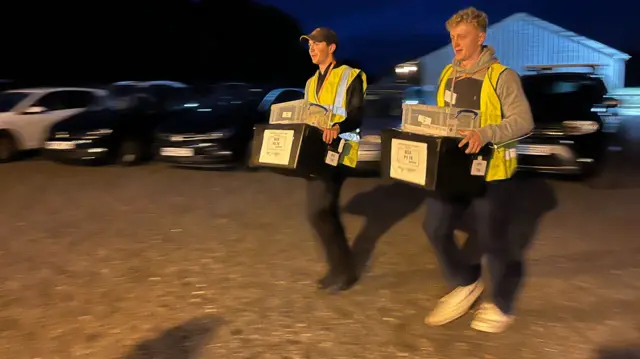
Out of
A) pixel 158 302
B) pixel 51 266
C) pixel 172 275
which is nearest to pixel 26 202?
pixel 51 266

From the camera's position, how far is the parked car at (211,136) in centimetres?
1084

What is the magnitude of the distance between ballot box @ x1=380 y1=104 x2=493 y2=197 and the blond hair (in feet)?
1.63

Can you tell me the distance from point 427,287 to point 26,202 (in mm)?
5852

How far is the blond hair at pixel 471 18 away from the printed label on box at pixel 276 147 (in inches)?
50.2

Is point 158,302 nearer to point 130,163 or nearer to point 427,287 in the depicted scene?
point 427,287

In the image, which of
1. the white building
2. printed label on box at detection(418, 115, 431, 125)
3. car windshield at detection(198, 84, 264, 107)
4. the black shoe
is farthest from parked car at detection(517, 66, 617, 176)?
the white building

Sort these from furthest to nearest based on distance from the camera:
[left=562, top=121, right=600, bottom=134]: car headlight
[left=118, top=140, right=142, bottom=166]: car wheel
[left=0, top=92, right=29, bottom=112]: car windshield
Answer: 1. [left=0, top=92, right=29, bottom=112]: car windshield
2. [left=118, top=140, right=142, bottom=166]: car wheel
3. [left=562, top=121, right=600, bottom=134]: car headlight

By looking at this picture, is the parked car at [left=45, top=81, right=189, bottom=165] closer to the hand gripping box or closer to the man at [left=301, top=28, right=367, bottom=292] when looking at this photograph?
the man at [left=301, top=28, right=367, bottom=292]

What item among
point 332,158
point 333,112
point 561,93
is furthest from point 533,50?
point 332,158

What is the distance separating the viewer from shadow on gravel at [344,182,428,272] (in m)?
6.22

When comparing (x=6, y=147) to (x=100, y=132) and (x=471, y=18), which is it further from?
(x=471, y=18)

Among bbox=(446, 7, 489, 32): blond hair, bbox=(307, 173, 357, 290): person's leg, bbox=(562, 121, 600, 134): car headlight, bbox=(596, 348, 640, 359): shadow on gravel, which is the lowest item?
bbox=(596, 348, 640, 359): shadow on gravel

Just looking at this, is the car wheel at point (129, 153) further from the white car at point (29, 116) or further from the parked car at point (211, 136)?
the white car at point (29, 116)

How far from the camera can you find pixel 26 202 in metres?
8.62
